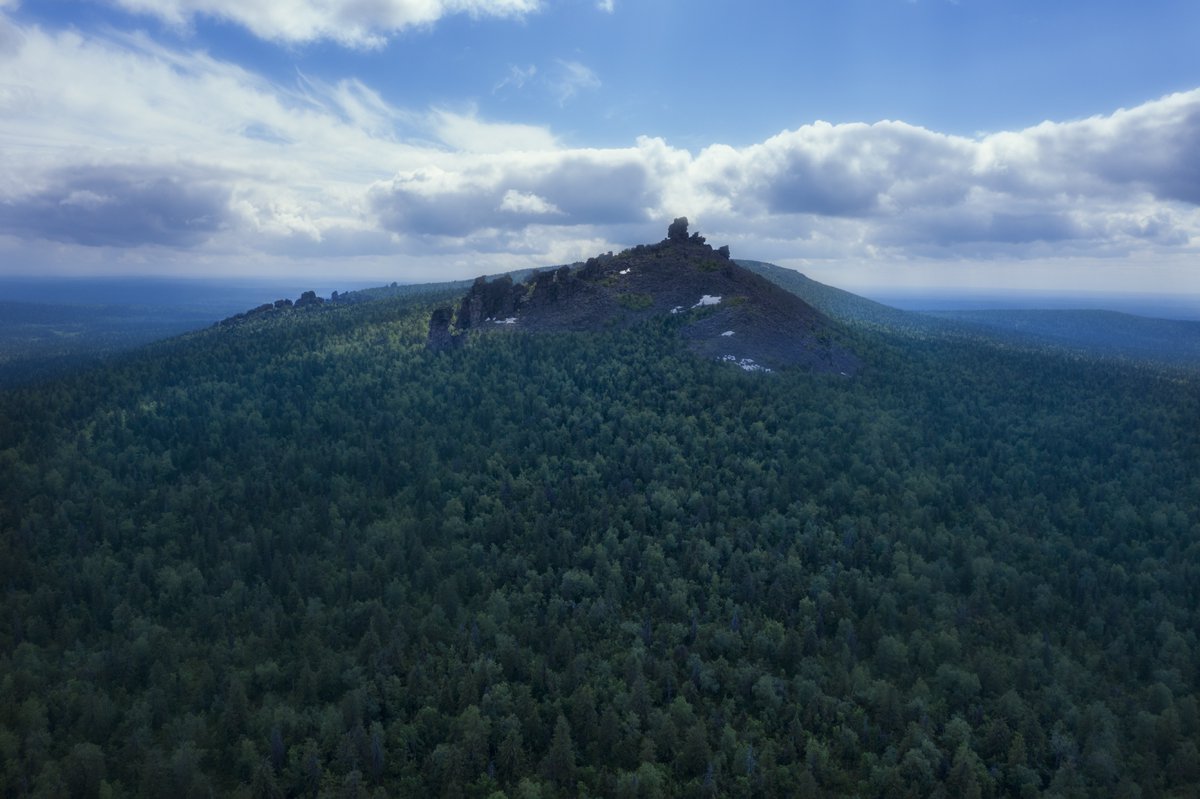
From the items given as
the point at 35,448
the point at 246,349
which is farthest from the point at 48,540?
the point at 246,349

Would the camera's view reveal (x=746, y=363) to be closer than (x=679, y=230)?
Yes

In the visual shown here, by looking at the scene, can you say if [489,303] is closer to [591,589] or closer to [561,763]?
[591,589]

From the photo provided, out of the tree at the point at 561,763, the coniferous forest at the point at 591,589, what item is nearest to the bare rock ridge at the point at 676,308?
the coniferous forest at the point at 591,589

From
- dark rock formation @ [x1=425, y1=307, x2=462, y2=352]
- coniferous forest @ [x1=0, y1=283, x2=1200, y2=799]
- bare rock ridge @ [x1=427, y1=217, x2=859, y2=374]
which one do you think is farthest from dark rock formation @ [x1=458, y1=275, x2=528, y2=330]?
coniferous forest @ [x1=0, y1=283, x2=1200, y2=799]

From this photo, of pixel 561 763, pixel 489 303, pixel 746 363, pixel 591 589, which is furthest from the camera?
pixel 489 303

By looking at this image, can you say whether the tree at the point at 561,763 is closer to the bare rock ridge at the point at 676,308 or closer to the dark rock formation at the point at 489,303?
the bare rock ridge at the point at 676,308

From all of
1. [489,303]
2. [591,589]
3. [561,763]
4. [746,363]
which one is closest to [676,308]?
[746,363]

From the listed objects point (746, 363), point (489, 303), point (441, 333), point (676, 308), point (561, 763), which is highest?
point (489, 303)
